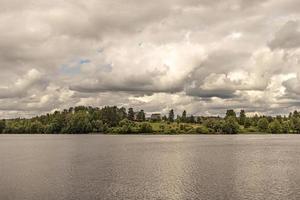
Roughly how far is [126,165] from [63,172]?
51.9 ft

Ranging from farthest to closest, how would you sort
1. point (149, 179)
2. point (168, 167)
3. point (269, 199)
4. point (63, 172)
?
point (168, 167), point (63, 172), point (149, 179), point (269, 199)

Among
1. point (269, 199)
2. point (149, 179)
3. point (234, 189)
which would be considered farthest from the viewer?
point (149, 179)

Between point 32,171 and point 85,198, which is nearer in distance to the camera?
point 85,198

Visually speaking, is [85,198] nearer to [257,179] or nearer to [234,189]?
[234,189]

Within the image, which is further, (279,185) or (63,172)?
(63,172)

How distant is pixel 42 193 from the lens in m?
50.2

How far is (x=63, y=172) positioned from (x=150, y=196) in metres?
26.9

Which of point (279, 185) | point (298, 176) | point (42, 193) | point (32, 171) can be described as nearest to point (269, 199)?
point (279, 185)

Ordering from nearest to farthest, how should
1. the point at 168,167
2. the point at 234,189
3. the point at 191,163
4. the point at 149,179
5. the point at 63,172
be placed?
the point at 234,189 → the point at 149,179 → the point at 63,172 → the point at 168,167 → the point at 191,163

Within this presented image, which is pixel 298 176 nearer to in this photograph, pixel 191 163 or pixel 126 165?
pixel 191 163

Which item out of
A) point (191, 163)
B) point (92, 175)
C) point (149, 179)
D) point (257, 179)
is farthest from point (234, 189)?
point (191, 163)

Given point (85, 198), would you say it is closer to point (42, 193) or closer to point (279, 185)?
point (42, 193)

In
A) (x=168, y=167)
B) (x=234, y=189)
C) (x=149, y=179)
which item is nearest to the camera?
(x=234, y=189)

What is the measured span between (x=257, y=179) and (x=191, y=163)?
23994 mm
